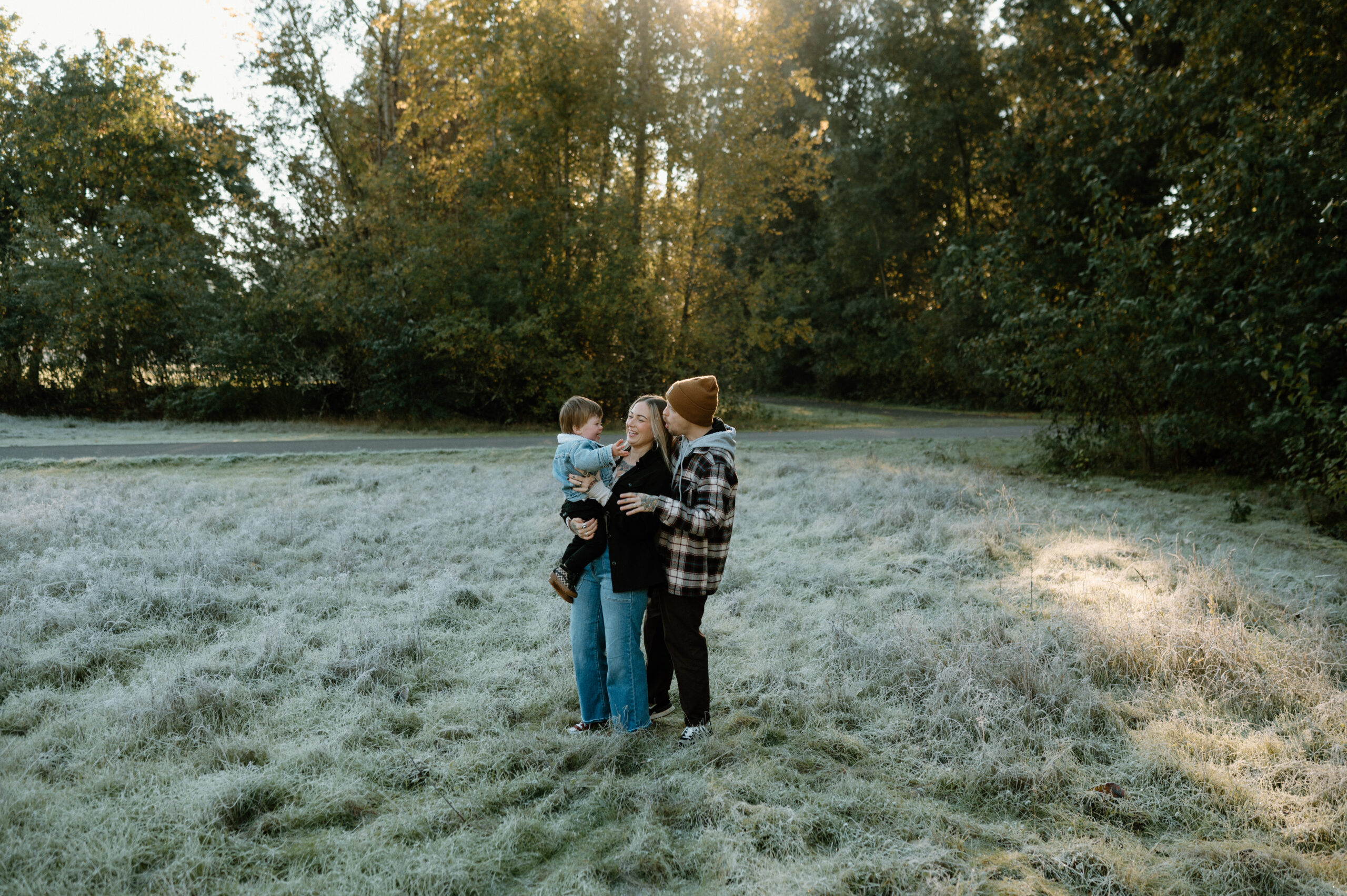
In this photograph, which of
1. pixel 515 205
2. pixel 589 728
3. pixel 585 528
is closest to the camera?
pixel 585 528

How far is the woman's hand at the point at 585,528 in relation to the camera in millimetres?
3188

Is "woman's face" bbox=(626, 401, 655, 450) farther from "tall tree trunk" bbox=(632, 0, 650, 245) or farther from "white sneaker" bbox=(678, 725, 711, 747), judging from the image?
"tall tree trunk" bbox=(632, 0, 650, 245)

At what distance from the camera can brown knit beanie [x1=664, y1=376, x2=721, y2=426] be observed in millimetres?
3232

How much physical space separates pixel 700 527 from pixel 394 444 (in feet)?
37.5

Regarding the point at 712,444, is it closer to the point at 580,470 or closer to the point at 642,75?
the point at 580,470

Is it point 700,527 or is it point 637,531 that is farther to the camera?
point 637,531

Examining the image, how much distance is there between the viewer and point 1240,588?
192 inches

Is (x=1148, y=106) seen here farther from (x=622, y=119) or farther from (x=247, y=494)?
(x=247, y=494)

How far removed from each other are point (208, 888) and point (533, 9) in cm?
1776

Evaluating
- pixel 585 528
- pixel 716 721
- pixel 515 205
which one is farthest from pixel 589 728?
pixel 515 205

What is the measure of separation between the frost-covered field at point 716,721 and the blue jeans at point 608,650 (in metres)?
0.18

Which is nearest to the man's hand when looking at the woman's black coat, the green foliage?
the woman's black coat

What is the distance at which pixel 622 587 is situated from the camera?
3.24 m

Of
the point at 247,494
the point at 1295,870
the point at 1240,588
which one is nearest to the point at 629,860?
the point at 1295,870
